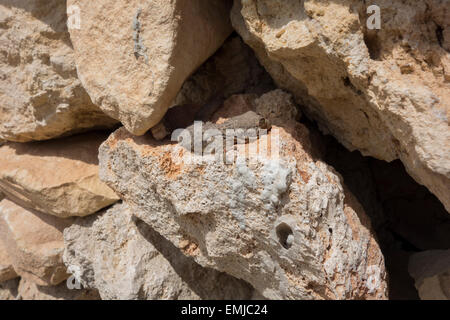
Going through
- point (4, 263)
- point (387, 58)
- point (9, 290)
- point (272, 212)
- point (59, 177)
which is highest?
point (387, 58)

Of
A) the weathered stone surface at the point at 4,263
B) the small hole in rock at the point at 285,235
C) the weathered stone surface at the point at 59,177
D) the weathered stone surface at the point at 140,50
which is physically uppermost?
the weathered stone surface at the point at 140,50

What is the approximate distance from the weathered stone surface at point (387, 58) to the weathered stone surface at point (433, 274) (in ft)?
1.44

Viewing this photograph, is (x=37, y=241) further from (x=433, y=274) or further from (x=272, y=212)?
(x=433, y=274)

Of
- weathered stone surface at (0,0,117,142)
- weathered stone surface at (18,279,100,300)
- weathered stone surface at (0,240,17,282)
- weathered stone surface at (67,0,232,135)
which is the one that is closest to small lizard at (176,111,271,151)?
weathered stone surface at (67,0,232,135)

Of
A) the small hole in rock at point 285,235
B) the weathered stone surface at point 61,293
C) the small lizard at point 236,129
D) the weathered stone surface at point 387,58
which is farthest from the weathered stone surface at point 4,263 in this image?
the weathered stone surface at point 387,58

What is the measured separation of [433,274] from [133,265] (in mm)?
1176

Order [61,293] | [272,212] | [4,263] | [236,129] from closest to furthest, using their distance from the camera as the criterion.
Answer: [272,212] → [236,129] → [61,293] → [4,263]

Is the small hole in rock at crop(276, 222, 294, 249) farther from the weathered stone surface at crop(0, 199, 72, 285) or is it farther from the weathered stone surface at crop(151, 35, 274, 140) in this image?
the weathered stone surface at crop(0, 199, 72, 285)

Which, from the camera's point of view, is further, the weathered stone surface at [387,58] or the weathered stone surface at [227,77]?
the weathered stone surface at [227,77]

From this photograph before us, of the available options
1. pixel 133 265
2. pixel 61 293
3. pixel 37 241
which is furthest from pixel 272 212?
pixel 61 293

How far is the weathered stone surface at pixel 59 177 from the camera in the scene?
179 centimetres

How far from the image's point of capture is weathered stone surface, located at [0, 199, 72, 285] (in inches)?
77.8

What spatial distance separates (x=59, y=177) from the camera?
1.80 m

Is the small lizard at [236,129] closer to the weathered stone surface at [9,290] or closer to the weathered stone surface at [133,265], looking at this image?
the weathered stone surface at [133,265]
